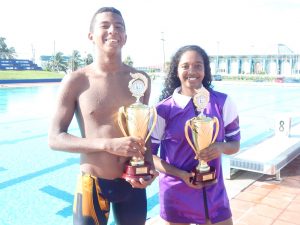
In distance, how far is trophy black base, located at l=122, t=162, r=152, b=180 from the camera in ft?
4.62

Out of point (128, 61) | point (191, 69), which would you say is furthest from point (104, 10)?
point (128, 61)

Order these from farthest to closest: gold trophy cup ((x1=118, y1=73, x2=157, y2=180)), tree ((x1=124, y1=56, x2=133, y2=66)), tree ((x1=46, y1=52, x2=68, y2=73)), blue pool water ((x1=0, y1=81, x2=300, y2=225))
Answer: tree ((x1=46, y1=52, x2=68, y2=73)) → tree ((x1=124, y1=56, x2=133, y2=66)) → blue pool water ((x1=0, y1=81, x2=300, y2=225)) → gold trophy cup ((x1=118, y1=73, x2=157, y2=180))

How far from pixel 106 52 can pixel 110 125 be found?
0.35 metres

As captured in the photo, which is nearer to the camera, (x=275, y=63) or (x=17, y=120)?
(x=17, y=120)

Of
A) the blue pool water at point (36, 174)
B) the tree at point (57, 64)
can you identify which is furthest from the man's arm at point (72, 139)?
the tree at point (57, 64)

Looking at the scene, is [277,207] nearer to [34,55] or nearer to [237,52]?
[237,52]

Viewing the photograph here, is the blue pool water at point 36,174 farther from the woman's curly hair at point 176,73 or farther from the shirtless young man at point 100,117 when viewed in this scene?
the shirtless young man at point 100,117

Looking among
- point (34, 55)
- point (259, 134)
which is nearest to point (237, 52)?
point (34, 55)

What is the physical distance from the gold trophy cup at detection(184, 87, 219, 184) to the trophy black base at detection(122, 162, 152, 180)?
0.23 metres

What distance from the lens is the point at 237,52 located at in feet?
139

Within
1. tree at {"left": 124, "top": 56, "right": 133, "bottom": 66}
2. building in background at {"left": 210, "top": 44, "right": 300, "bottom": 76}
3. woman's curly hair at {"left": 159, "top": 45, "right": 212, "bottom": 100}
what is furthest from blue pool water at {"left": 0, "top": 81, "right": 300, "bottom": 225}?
tree at {"left": 124, "top": 56, "right": 133, "bottom": 66}

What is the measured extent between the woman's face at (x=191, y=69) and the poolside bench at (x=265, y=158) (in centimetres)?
235

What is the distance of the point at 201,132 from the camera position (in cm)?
146

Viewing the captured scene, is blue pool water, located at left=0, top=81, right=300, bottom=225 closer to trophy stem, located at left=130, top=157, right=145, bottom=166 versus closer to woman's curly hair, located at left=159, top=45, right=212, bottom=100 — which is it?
woman's curly hair, located at left=159, top=45, right=212, bottom=100
